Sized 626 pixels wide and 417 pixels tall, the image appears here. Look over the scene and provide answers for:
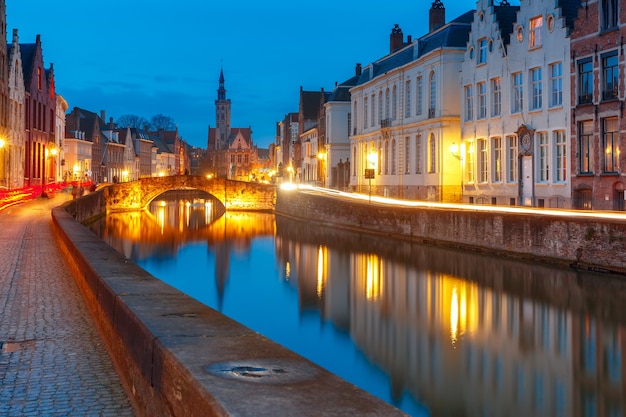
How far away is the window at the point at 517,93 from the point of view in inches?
1253

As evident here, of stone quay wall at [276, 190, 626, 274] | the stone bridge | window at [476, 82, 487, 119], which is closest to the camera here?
stone quay wall at [276, 190, 626, 274]

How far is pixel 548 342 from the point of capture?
44.5 feet

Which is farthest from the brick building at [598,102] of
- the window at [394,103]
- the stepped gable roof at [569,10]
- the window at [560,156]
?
the window at [394,103]

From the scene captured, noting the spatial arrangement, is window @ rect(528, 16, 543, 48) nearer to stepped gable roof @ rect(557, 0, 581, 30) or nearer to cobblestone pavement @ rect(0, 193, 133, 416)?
stepped gable roof @ rect(557, 0, 581, 30)

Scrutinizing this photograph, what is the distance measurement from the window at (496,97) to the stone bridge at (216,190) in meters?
29.7

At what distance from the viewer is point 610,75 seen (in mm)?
25891

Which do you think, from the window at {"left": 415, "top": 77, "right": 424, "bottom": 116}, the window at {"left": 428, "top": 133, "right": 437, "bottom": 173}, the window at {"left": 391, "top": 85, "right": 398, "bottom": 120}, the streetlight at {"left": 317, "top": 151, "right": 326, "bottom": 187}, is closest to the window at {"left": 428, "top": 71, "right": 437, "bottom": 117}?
the window at {"left": 428, "top": 133, "right": 437, "bottom": 173}

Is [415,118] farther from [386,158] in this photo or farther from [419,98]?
[386,158]

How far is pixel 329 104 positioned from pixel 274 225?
1655 centimetres

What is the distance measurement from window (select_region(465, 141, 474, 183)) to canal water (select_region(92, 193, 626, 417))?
700cm

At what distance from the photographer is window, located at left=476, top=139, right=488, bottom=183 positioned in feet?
115

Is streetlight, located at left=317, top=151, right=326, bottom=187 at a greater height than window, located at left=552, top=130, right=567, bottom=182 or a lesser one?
greater

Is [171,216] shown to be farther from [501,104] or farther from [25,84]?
[501,104]

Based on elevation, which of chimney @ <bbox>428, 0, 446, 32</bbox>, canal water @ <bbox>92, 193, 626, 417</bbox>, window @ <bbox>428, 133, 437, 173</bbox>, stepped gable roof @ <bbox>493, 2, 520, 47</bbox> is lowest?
canal water @ <bbox>92, 193, 626, 417</bbox>
